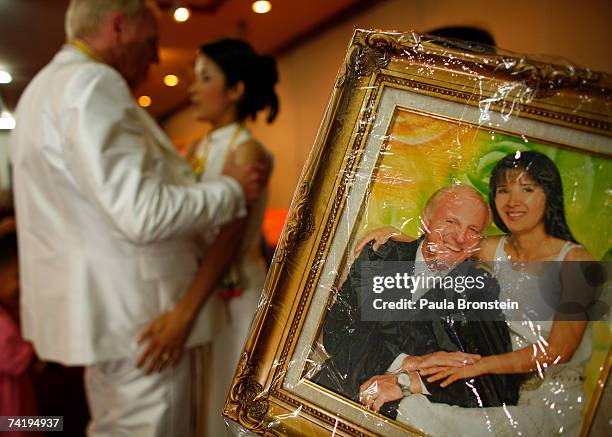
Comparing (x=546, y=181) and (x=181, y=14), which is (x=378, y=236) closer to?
(x=546, y=181)

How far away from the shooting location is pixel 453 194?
47cm

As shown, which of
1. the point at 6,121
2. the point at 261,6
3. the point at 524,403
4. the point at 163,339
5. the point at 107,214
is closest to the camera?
the point at 524,403

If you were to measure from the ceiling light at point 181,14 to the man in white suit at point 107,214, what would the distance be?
4.13 ft

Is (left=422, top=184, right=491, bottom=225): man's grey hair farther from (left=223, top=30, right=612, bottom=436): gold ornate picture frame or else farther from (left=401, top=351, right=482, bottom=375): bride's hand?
(left=401, top=351, right=482, bottom=375): bride's hand

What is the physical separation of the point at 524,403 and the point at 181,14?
2351 millimetres

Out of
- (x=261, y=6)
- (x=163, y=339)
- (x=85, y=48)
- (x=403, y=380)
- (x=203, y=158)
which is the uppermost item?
(x=261, y=6)

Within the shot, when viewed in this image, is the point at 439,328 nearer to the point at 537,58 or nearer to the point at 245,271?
the point at 537,58

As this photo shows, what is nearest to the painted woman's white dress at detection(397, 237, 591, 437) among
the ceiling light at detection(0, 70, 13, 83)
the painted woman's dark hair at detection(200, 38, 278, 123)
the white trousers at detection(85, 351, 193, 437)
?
the white trousers at detection(85, 351, 193, 437)

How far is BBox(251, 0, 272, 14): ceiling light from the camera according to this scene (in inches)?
72.2

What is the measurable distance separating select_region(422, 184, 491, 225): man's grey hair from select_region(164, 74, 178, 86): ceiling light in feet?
9.99

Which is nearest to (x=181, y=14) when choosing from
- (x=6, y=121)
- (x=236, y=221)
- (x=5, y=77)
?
(x=5, y=77)

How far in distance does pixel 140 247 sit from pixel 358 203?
637mm

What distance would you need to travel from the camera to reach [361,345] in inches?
18.7

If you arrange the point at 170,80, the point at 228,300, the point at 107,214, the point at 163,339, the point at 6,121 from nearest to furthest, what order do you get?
the point at 107,214 < the point at 163,339 < the point at 6,121 < the point at 228,300 < the point at 170,80
